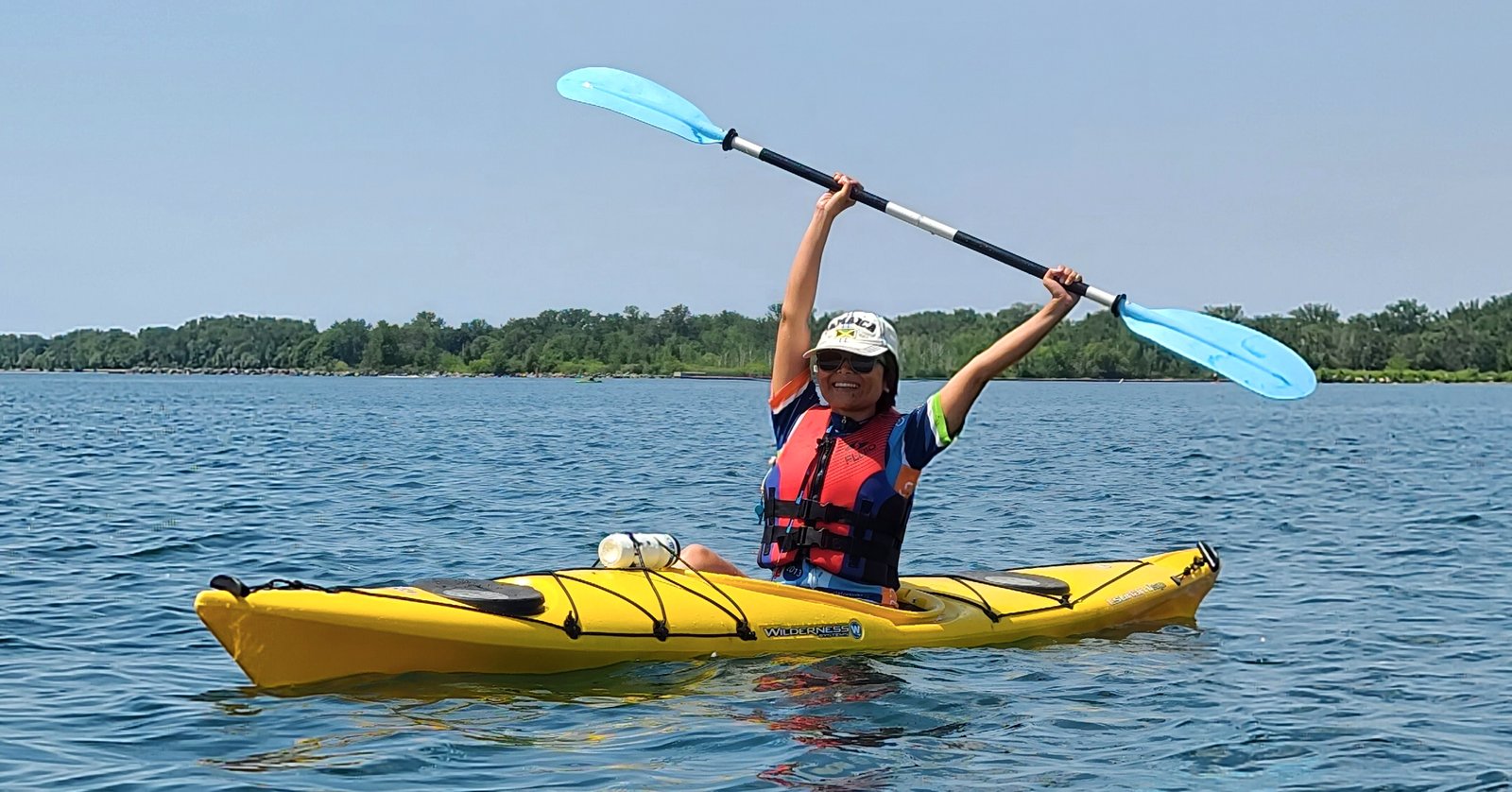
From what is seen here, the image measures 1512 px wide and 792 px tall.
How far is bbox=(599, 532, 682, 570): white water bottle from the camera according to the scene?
23.4 ft

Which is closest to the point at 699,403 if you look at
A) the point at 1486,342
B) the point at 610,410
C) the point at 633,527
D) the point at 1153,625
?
the point at 610,410

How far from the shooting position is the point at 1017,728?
243 inches

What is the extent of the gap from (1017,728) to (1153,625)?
2797 mm

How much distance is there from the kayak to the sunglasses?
1067 millimetres

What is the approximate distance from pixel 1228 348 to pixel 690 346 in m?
129

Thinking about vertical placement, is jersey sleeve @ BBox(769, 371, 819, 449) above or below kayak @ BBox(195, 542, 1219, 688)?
above

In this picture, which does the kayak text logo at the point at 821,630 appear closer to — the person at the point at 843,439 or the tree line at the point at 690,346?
the person at the point at 843,439

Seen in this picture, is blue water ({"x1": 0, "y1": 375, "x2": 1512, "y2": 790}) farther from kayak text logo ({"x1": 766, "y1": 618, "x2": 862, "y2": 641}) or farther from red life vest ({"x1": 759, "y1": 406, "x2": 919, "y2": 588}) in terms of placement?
red life vest ({"x1": 759, "y1": 406, "x2": 919, "y2": 588})

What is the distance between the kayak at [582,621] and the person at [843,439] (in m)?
0.19

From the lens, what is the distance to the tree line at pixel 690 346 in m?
114

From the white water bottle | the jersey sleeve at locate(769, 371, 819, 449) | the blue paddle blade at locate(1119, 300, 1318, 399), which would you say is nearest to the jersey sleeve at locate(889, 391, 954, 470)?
the jersey sleeve at locate(769, 371, 819, 449)

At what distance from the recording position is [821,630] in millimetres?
7062

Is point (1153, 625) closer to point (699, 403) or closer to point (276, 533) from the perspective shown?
point (276, 533)

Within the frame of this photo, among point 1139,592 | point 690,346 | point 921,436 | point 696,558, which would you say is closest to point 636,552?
point 696,558
